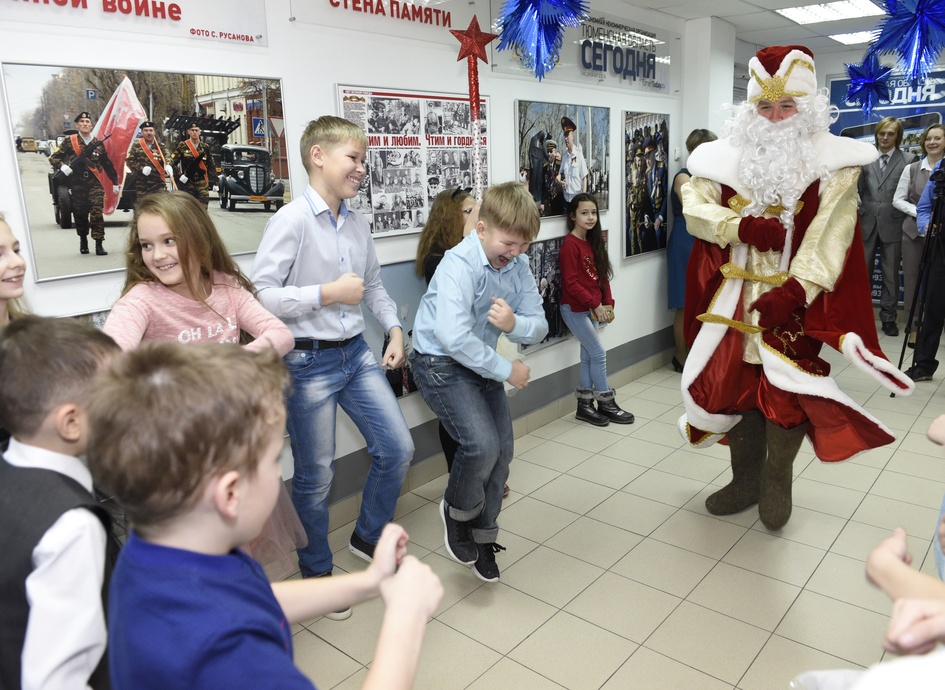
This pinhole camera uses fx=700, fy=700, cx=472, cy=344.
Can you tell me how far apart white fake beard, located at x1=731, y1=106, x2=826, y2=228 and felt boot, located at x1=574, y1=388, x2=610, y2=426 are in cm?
199

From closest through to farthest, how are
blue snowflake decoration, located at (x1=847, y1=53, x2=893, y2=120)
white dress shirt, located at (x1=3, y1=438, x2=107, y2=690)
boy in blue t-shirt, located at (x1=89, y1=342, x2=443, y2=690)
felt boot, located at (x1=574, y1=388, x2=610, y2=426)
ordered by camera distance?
boy in blue t-shirt, located at (x1=89, y1=342, x2=443, y2=690), white dress shirt, located at (x1=3, y1=438, x2=107, y2=690), felt boot, located at (x1=574, y1=388, x2=610, y2=426), blue snowflake decoration, located at (x1=847, y1=53, x2=893, y2=120)

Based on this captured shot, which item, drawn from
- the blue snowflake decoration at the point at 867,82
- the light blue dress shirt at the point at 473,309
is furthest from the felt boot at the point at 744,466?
the blue snowflake decoration at the point at 867,82

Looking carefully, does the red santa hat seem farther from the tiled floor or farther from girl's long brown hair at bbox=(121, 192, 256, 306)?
girl's long brown hair at bbox=(121, 192, 256, 306)

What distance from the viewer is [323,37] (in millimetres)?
2967

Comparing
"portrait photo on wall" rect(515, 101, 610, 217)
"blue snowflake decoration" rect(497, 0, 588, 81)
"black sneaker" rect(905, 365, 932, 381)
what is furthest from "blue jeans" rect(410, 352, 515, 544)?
"black sneaker" rect(905, 365, 932, 381)

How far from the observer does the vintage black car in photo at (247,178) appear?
2686 millimetres

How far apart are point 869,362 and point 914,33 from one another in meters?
1.84

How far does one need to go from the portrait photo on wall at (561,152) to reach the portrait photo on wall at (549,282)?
224mm

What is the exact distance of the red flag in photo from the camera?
236 cm

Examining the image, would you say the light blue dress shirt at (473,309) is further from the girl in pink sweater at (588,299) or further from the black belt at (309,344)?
the girl in pink sweater at (588,299)

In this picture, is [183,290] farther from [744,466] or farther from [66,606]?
[744,466]

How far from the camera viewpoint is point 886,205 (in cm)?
636

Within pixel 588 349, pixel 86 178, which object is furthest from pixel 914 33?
pixel 86 178

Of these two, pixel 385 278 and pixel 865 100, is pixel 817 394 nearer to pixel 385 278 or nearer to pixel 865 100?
pixel 385 278
